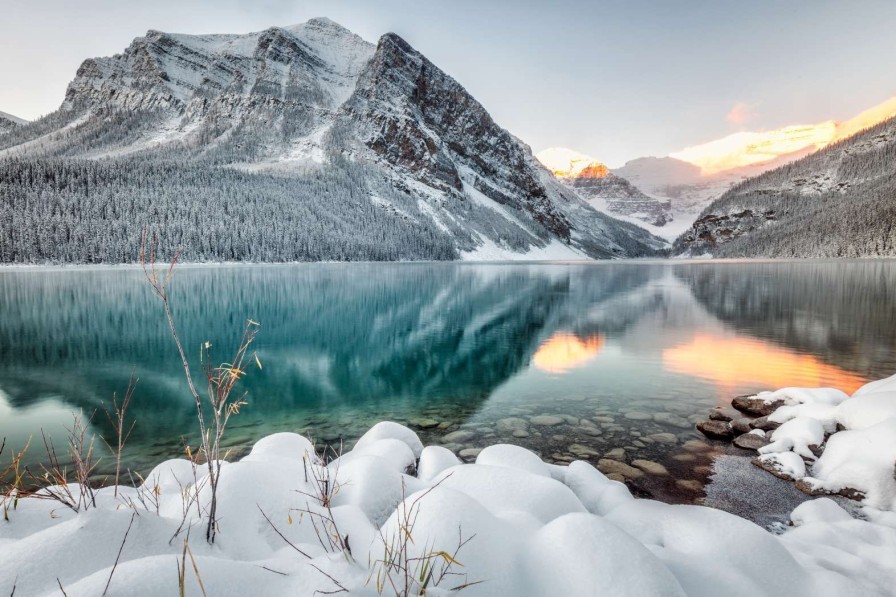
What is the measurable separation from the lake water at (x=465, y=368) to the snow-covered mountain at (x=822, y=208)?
121682mm

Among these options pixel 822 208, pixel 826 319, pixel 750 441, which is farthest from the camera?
pixel 822 208

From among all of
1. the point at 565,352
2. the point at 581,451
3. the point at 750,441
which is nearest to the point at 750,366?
the point at 565,352

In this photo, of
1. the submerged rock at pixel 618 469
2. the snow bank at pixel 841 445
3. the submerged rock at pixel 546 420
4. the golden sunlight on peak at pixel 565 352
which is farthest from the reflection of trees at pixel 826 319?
the submerged rock at pixel 618 469

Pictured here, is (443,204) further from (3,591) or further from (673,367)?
(3,591)

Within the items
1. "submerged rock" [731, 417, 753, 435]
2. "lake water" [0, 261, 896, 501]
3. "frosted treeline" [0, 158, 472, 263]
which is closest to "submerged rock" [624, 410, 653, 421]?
"lake water" [0, 261, 896, 501]

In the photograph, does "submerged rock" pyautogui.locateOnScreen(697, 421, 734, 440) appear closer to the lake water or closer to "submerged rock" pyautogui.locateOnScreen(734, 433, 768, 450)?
"submerged rock" pyautogui.locateOnScreen(734, 433, 768, 450)

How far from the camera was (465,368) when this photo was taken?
13914 millimetres

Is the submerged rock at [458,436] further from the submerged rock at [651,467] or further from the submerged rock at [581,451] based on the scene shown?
the submerged rock at [651,467]

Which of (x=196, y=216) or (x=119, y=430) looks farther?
(x=196, y=216)

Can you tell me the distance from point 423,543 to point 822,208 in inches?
7746

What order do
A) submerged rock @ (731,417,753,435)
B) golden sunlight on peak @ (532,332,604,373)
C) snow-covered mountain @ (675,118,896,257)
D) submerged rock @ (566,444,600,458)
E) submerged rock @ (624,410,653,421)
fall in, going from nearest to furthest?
submerged rock @ (566,444,600,458) < submerged rock @ (731,417,753,435) < submerged rock @ (624,410,653,421) < golden sunlight on peak @ (532,332,604,373) < snow-covered mountain @ (675,118,896,257)

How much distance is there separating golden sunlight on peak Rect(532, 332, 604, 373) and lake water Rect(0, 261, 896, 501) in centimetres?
11

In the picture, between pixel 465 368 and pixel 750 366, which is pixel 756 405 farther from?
pixel 465 368

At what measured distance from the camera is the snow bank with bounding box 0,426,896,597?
7.04ft
